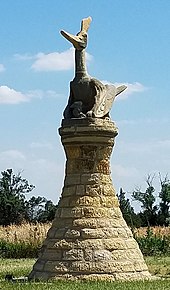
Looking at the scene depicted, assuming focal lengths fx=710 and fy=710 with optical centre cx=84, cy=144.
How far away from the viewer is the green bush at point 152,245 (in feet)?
82.2

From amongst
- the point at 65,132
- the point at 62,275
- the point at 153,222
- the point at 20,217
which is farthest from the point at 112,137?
the point at 20,217

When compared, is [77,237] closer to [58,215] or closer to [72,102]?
[58,215]

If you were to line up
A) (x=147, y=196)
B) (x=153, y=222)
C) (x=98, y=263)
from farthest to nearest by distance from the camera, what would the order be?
1. (x=147, y=196)
2. (x=153, y=222)
3. (x=98, y=263)

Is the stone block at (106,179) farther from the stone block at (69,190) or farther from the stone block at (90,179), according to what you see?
the stone block at (69,190)

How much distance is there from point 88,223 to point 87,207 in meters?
0.28

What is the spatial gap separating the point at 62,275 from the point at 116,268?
896mm

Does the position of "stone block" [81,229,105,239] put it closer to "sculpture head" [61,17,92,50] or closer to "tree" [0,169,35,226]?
"sculpture head" [61,17,92,50]

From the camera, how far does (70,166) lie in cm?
1237

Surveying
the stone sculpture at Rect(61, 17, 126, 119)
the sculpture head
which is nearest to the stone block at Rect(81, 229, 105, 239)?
the stone sculpture at Rect(61, 17, 126, 119)

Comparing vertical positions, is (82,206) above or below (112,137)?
below

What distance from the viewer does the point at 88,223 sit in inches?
469

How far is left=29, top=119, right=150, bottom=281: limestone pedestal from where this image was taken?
11.6m

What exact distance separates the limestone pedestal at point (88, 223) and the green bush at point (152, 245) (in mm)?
12886

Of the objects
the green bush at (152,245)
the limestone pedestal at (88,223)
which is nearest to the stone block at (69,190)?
the limestone pedestal at (88,223)
